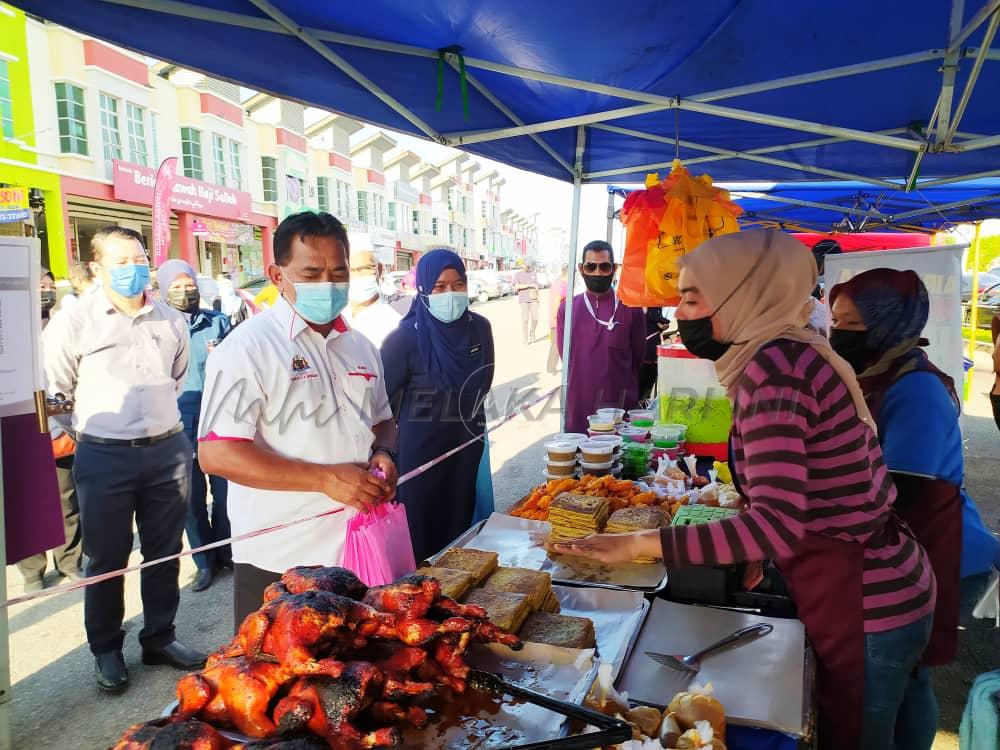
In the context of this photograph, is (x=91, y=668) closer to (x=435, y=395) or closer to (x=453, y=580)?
(x=435, y=395)

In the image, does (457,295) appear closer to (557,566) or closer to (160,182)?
(557,566)

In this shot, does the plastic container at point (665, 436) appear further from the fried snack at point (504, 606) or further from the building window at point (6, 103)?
the building window at point (6, 103)

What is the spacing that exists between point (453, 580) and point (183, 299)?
13.3 ft

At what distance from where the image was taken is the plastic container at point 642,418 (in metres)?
3.90

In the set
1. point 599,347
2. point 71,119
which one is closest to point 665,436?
point 599,347

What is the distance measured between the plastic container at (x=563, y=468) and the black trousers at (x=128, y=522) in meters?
2.05

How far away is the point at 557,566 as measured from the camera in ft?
7.09

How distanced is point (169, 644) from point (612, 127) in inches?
158

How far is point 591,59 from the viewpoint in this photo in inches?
106

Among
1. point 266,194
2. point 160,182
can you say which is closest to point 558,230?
point 266,194

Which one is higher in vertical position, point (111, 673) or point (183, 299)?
point (183, 299)

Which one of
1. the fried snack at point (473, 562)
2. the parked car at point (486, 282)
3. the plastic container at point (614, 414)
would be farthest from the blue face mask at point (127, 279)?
the parked car at point (486, 282)

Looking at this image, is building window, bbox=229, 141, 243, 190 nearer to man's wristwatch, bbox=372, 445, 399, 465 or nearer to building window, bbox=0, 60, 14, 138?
building window, bbox=0, 60, 14, 138

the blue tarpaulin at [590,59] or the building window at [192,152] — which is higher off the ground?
the building window at [192,152]
